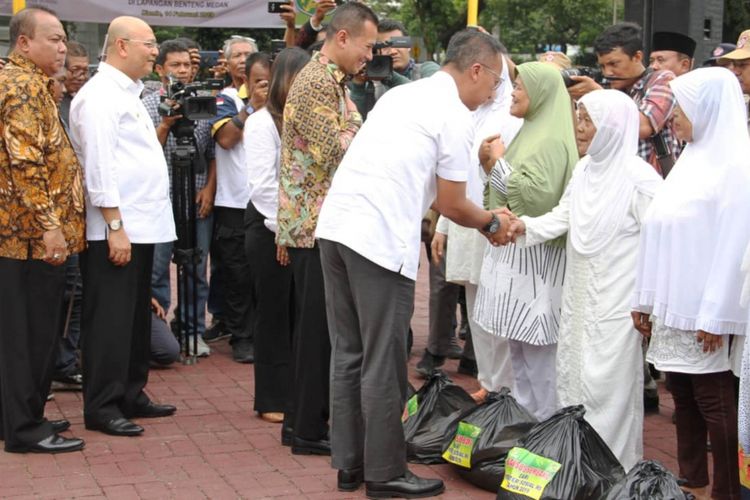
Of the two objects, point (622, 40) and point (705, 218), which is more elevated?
point (622, 40)

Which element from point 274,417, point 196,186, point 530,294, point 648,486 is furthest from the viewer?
point 196,186

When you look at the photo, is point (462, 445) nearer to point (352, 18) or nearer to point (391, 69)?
point (352, 18)

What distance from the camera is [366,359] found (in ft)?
15.7

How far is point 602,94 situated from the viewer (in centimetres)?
508

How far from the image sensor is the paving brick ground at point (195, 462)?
4.98 metres

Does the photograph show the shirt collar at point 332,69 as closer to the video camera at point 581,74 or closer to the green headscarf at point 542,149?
the green headscarf at point 542,149

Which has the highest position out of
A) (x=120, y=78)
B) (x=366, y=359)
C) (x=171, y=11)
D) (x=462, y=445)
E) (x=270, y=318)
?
(x=171, y=11)

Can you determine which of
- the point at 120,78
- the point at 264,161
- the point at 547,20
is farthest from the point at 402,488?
the point at 547,20

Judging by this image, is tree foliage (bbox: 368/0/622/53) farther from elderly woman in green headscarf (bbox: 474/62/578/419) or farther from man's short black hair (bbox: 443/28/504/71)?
man's short black hair (bbox: 443/28/504/71)

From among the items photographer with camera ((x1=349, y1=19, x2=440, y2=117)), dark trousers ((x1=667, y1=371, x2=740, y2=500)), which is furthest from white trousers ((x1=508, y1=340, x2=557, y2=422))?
photographer with camera ((x1=349, y1=19, x2=440, y2=117))

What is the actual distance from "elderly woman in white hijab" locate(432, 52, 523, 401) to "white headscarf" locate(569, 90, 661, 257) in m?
1.19

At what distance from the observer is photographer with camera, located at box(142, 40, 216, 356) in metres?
7.65

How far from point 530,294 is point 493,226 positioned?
619mm

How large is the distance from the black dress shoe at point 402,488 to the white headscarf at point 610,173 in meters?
1.30
